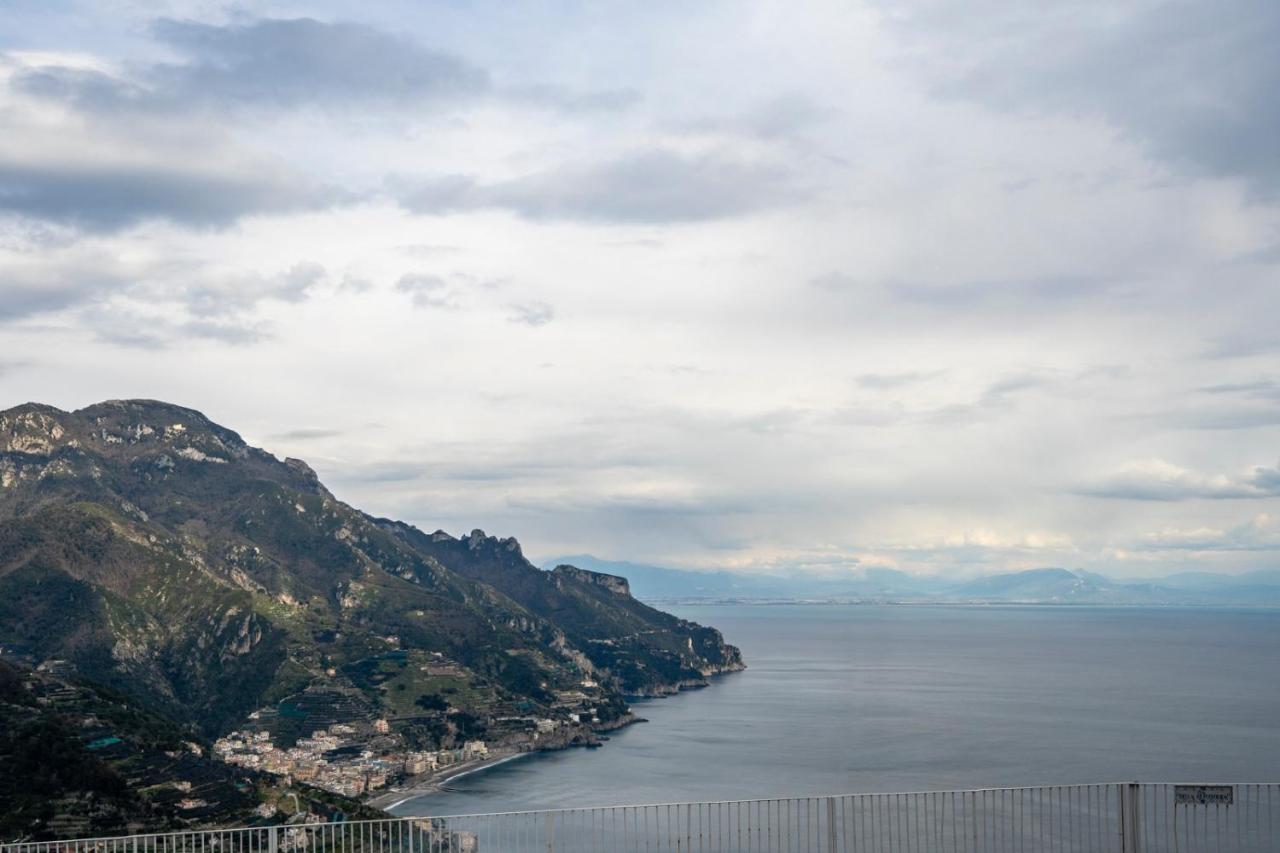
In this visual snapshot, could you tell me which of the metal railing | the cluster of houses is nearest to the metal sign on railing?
the metal railing

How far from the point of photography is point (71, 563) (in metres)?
177

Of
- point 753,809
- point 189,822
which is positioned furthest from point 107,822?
point 753,809

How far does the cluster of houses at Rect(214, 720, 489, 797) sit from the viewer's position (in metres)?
134

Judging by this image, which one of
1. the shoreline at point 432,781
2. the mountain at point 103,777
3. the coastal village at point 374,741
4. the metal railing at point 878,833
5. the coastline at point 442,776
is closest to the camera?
the metal railing at point 878,833

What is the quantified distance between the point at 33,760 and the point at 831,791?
2756 inches

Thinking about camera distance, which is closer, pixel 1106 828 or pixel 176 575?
pixel 1106 828

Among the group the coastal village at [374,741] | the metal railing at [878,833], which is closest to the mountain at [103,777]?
the metal railing at [878,833]

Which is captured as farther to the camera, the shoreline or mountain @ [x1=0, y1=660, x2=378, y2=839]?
the shoreline

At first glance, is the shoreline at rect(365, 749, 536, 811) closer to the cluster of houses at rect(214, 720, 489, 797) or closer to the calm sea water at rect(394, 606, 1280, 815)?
the cluster of houses at rect(214, 720, 489, 797)

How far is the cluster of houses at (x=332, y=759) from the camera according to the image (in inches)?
5290

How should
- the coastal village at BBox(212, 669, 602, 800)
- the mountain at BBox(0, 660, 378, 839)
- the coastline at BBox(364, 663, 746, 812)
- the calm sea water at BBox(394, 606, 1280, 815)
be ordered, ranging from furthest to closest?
the coastal village at BBox(212, 669, 602, 800) < the coastline at BBox(364, 663, 746, 812) < the calm sea water at BBox(394, 606, 1280, 815) < the mountain at BBox(0, 660, 378, 839)

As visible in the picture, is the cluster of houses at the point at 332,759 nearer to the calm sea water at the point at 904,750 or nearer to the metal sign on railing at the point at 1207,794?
the calm sea water at the point at 904,750

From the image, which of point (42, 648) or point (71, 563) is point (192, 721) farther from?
point (71, 563)

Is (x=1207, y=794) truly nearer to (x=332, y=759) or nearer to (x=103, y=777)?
(x=103, y=777)
